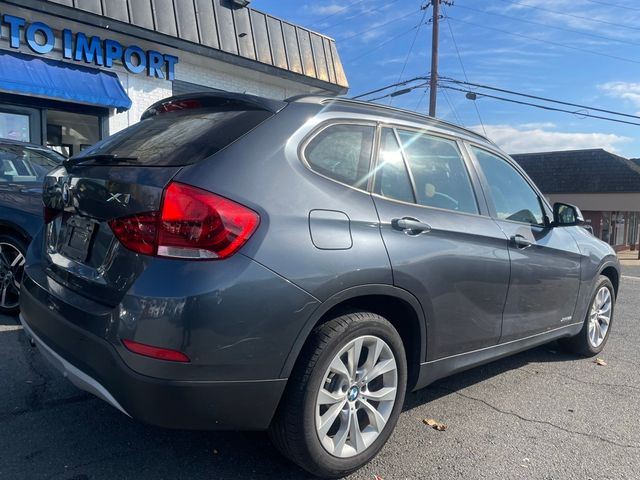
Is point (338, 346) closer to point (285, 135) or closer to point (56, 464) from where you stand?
point (285, 135)

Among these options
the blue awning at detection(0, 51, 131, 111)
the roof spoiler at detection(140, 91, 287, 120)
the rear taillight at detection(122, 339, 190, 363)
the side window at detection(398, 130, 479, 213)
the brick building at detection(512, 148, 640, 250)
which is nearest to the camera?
the rear taillight at detection(122, 339, 190, 363)

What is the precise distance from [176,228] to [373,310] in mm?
1091

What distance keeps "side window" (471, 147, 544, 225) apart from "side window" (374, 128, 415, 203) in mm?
865

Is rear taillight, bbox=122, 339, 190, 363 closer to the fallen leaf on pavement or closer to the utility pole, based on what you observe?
the fallen leaf on pavement

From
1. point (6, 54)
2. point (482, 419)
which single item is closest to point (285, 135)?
point (482, 419)

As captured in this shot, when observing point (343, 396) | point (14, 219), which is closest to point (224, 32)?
point (14, 219)

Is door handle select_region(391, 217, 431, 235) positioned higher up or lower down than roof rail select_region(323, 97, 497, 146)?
lower down

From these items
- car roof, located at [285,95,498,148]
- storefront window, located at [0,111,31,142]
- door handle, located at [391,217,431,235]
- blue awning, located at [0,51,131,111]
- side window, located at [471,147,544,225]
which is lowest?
door handle, located at [391,217,431,235]

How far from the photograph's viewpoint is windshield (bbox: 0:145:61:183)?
4738 mm

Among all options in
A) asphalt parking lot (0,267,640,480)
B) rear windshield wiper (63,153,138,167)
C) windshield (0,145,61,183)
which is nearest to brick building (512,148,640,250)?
asphalt parking lot (0,267,640,480)

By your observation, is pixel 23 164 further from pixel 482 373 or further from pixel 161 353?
pixel 482 373

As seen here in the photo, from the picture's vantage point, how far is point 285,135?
2.42 metres

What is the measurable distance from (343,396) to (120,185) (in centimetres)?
139

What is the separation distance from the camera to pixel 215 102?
8.96ft
